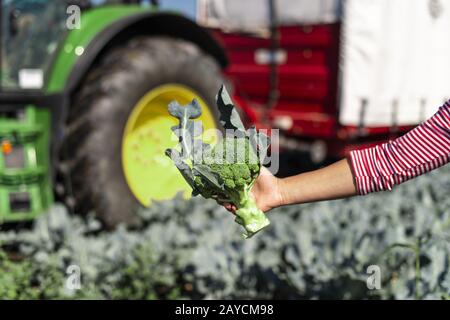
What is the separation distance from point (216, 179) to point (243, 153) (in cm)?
8

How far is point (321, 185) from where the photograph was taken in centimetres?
154

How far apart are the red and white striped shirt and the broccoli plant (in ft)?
0.87

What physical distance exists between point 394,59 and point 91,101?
2188mm

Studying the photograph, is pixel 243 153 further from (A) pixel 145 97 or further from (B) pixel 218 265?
(A) pixel 145 97

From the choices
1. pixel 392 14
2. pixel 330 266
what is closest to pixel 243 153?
pixel 330 266

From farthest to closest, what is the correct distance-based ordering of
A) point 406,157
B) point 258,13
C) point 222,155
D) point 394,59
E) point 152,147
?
point 258,13 → point 394,59 → point 152,147 → point 406,157 → point 222,155

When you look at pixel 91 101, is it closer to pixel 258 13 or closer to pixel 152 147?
pixel 152 147

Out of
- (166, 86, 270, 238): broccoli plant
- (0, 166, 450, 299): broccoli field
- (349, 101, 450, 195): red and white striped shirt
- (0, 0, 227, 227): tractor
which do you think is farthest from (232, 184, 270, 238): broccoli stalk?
(0, 0, 227, 227): tractor

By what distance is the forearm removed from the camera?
154cm

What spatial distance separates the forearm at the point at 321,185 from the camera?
5.05ft

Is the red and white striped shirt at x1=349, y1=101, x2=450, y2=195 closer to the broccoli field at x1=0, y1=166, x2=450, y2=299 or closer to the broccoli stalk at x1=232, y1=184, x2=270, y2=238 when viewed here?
the broccoli stalk at x1=232, y1=184, x2=270, y2=238

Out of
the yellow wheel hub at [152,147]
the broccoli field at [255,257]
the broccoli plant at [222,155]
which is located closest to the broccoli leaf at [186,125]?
the broccoli plant at [222,155]

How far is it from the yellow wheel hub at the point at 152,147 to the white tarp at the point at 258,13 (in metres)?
1.22

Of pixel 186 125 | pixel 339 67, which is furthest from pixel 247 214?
pixel 339 67
